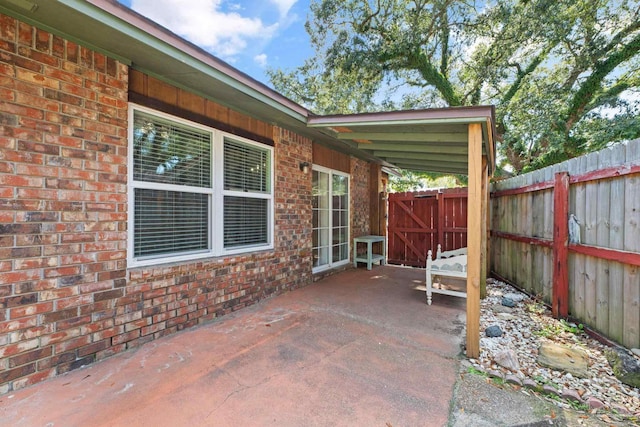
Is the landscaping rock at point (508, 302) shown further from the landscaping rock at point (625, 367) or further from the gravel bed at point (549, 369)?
the landscaping rock at point (625, 367)

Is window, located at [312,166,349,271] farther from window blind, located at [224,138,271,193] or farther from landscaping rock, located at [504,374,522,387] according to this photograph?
landscaping rock, located at [504,374,522,387]

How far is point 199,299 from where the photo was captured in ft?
11.5

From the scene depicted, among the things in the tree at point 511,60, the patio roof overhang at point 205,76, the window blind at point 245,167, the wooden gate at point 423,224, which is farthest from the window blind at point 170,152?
the tree at point 511,60

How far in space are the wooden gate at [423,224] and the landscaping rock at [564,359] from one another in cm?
452

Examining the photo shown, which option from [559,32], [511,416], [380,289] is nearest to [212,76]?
[511,416]

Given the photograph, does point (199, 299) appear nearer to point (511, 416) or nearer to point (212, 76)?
point (212, 76)

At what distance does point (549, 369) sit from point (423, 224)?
17.1 feet

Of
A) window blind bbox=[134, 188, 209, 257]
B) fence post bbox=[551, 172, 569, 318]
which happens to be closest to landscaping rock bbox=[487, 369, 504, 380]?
fence post bbox=[551, 172, 569, 318]

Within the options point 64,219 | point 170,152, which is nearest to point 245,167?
point 170,152

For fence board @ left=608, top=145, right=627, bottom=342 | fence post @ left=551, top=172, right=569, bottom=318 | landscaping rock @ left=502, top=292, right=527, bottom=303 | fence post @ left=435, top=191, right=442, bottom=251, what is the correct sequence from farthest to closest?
fence post @ left=435, top=191, right=442, bottom=251 → landscaping rock @ left=502, top=292, right=527, bottom=303 → fence post @ left=551, top=172, right=569, bottom=318 → fence board @ left=608, top=145, right=627, bottom=342

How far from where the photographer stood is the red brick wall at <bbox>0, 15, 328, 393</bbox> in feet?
7.14

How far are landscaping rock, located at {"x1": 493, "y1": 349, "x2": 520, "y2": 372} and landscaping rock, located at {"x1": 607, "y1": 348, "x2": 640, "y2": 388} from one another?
72 centimetres

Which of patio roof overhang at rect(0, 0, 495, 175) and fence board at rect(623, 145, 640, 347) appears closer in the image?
patio roof overhang at rect(0, 0, 495, 175)

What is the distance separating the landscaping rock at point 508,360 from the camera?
8.46ft
